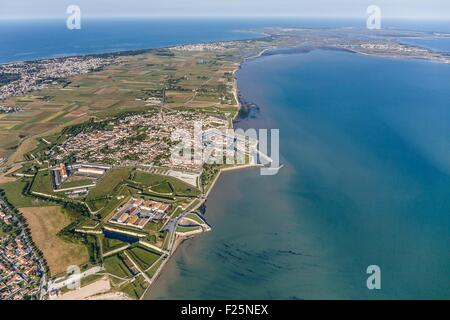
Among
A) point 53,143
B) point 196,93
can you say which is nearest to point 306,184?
point 53,143

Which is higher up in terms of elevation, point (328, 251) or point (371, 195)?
point (371, 195)

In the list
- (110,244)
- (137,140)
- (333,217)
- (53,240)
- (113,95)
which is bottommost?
(110,244)

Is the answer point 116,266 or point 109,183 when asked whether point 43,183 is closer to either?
point 109,183

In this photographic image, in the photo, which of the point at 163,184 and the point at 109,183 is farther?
the point at 109,183

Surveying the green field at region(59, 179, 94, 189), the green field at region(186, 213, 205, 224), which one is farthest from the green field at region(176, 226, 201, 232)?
the green field at region(59, 179, 94, 189)

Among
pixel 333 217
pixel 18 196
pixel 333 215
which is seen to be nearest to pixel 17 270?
pixel 18 196

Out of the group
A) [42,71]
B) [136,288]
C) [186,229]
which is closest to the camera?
[136,288]
